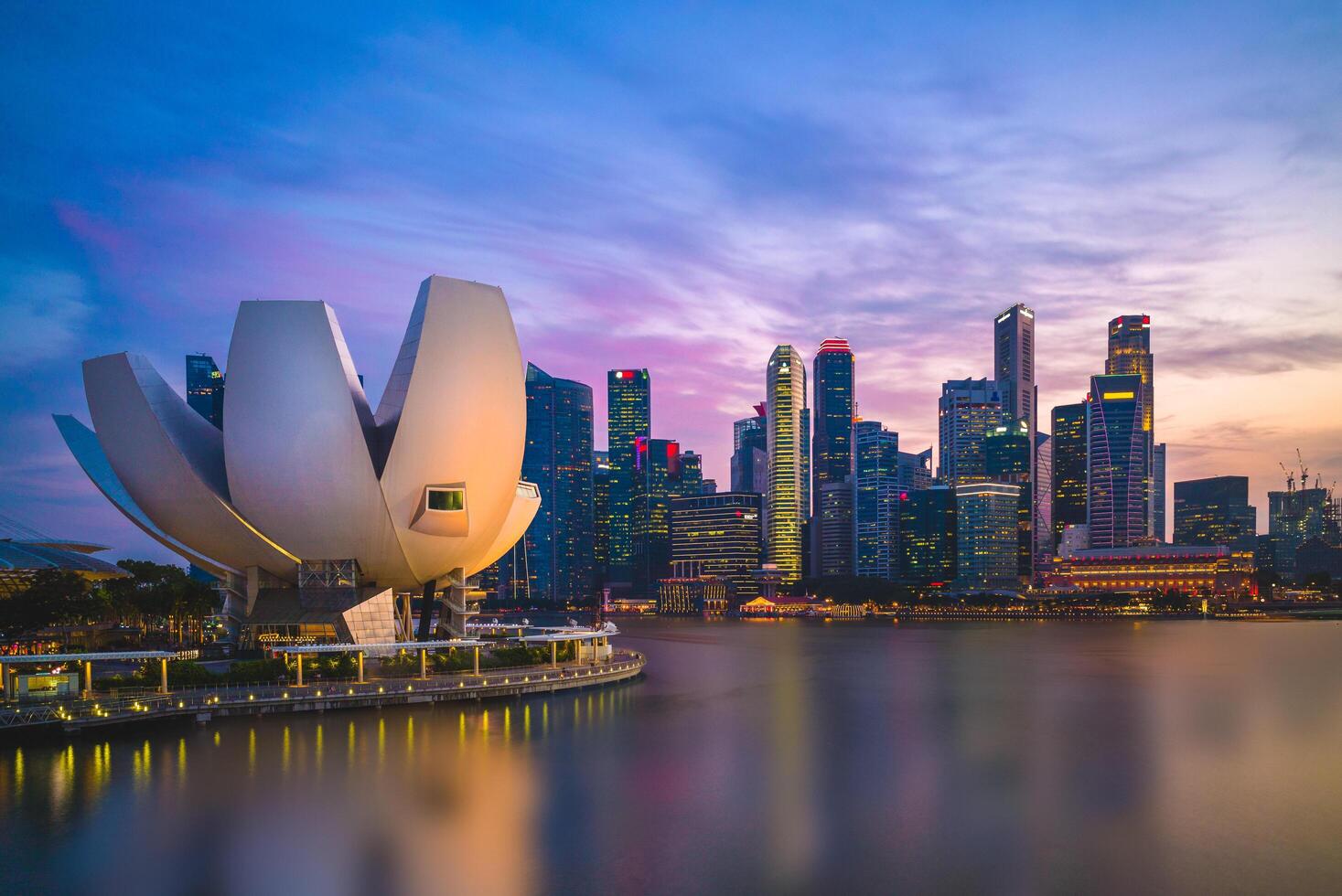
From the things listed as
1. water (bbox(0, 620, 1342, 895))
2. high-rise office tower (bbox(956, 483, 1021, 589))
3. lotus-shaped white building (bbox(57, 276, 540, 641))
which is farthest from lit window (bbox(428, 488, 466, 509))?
high-rise office tower (bbox(956, 483, 1021, 589))

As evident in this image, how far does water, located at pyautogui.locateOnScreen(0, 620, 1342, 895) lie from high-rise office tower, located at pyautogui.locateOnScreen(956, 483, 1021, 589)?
503ft

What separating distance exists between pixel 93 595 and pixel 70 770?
2931 cm

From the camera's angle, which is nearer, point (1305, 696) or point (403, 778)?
point (403, 778)

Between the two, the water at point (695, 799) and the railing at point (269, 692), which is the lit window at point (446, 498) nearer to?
the railing at point (269, 692)

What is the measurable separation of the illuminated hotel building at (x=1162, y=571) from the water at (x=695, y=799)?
474ft

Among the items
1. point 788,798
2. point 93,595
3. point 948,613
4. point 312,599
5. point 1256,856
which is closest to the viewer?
point 1256,856

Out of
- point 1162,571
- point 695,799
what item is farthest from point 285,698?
point 1162,571

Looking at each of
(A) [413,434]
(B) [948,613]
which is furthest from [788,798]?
(B) [948,613]

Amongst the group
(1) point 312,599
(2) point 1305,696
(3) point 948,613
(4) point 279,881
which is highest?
(1) point 312,599

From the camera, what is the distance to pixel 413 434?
37.1 m

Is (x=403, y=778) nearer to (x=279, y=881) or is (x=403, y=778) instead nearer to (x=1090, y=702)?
(x=279, y=881)

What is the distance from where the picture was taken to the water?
58.2 feet

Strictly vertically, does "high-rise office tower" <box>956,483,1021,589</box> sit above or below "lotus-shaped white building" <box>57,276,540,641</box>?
below

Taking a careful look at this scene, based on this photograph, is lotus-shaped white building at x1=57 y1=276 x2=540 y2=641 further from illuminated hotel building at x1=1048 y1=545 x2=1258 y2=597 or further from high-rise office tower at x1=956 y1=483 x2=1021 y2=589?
high-rise office tower at x1=956 y1=483 x2=1021 y2=589
